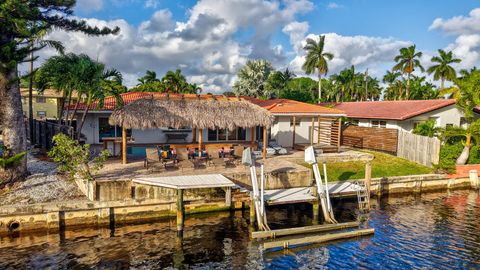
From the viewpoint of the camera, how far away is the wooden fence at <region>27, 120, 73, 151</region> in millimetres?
20109

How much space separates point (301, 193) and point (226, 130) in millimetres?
10967

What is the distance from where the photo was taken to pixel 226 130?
85.7ft

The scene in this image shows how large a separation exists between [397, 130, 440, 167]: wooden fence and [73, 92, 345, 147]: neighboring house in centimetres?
496

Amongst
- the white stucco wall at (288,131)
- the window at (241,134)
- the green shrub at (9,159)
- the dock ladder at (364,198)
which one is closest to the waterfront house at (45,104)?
the window at (241,134)

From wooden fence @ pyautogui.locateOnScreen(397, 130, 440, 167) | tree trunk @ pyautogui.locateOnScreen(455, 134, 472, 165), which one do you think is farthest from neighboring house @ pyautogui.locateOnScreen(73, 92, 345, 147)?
tree trunk @ pyautogui.locateOnScreen(455, 134, 472, 165)

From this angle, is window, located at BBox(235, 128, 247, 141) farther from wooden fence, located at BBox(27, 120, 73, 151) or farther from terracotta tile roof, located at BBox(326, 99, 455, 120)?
wooden fence, located at BBox(27, 120, 73, 151)

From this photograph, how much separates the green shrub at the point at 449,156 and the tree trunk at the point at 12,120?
2483cm

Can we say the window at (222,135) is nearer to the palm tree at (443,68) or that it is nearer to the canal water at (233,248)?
the canal water at (233,248)

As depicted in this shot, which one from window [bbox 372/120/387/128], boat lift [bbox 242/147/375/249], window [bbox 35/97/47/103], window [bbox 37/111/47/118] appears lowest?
boat lift [bbox 242/147/375/249]

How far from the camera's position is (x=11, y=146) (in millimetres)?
15852

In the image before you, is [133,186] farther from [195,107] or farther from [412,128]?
[412,128]

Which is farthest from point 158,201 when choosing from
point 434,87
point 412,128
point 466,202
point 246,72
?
point 434,87

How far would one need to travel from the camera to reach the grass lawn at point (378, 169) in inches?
814

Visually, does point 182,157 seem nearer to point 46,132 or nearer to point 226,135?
point 226,135
